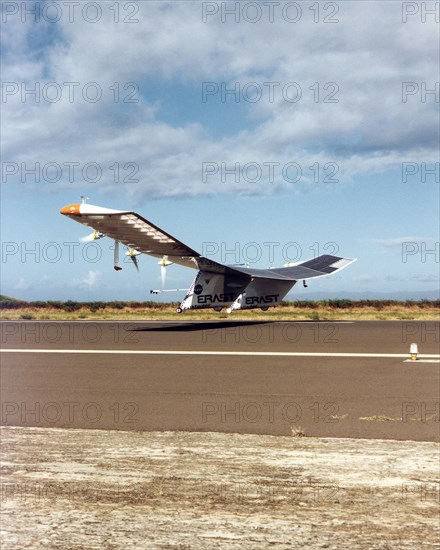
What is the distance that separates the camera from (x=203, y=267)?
3238cm

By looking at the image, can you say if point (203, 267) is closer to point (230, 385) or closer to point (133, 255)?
point (133, 255)

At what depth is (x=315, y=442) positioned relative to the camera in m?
6.84

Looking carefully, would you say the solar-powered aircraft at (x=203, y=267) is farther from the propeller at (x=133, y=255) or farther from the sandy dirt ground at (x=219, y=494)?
the sandy dirt ground at (x=219, y=494)

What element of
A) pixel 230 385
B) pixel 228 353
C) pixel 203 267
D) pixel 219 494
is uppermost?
pixel 203 267

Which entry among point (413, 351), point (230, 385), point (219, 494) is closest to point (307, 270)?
point (413, 351)

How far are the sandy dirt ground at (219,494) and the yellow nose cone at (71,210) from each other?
17446 mm

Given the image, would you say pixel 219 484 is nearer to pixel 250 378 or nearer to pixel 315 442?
pixel 315 442

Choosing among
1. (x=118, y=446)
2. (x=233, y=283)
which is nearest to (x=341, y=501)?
(x=118, y=446)

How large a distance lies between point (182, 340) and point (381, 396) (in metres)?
13.5

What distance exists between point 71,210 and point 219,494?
66.3 feet

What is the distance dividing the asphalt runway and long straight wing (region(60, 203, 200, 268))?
4797mm

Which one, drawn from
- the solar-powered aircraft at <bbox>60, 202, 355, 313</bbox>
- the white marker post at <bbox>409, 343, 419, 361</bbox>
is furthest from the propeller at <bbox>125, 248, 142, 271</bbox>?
the white marker post at <bbox>409, 343, 419, 361</bbox>

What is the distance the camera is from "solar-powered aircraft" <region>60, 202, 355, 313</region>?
24578 mm

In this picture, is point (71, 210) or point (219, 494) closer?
point (219, 494)
